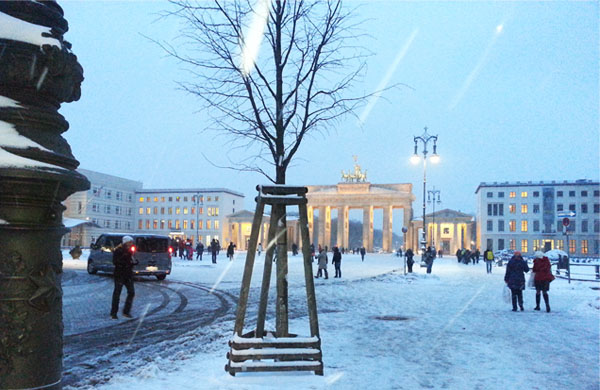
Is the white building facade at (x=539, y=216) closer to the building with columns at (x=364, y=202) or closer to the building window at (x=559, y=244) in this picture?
the building window at (x=559, y=244)

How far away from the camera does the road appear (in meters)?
7.03

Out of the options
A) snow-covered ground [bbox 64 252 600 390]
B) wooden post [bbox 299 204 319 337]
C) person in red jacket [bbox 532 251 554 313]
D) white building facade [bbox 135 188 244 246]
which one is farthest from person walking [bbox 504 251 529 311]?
white building facade [bbox 135 188 244 246]

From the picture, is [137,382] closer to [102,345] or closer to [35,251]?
[102,345]

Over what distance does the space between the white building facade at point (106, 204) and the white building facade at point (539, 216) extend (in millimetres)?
79973

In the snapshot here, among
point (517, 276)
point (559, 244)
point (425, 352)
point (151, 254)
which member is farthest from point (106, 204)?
point (425, 352)

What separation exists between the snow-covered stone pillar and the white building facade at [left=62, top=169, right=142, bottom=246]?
317 feet

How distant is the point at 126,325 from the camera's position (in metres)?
10.8

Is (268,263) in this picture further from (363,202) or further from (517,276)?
(363,202)

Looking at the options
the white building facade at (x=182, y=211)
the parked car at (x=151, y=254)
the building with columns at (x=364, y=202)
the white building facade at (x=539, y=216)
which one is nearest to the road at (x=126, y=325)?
the parked car at (x=151, y=254)

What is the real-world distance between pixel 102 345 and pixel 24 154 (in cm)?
706

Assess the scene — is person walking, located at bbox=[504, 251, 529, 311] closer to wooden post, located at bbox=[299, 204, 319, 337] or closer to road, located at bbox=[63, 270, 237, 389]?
road, located at bbox=[63, 270, 237, 389]

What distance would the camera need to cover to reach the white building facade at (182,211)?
404 feet

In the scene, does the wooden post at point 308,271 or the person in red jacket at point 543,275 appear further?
the person in red jacket at point 543,275

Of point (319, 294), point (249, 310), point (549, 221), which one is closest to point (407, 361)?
point (249, 310)
